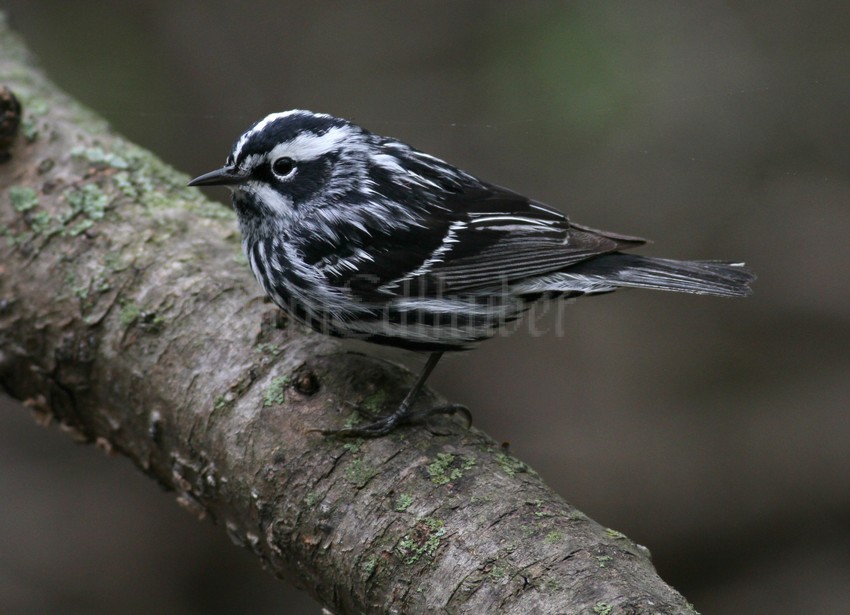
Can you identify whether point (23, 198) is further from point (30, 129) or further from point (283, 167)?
point (283, 167)

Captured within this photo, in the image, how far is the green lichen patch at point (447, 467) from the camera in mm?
3111

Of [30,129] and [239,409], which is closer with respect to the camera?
[239,409]

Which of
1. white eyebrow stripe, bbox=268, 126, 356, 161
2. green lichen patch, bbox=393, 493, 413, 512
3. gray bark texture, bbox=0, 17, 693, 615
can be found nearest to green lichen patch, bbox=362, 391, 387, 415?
gray bark texture, bbox=0, 17, 693, 615

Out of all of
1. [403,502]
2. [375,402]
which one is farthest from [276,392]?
[403,502]

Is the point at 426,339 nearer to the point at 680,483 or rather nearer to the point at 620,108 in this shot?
the point at 680,483

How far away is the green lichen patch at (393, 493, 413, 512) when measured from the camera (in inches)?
120

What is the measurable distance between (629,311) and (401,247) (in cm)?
435

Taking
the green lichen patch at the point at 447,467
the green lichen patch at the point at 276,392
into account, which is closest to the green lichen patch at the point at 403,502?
the green lichen patch at the point at 447,467

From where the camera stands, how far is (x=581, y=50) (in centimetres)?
779

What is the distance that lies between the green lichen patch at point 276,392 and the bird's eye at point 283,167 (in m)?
0.99

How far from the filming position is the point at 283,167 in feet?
13.1

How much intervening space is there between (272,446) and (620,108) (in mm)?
5360

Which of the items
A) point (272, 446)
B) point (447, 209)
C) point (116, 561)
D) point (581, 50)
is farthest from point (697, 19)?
point (116, 561)

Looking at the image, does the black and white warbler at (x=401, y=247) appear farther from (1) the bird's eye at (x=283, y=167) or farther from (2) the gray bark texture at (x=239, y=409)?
(2) the gray bark texture at (x=239, y=409)
